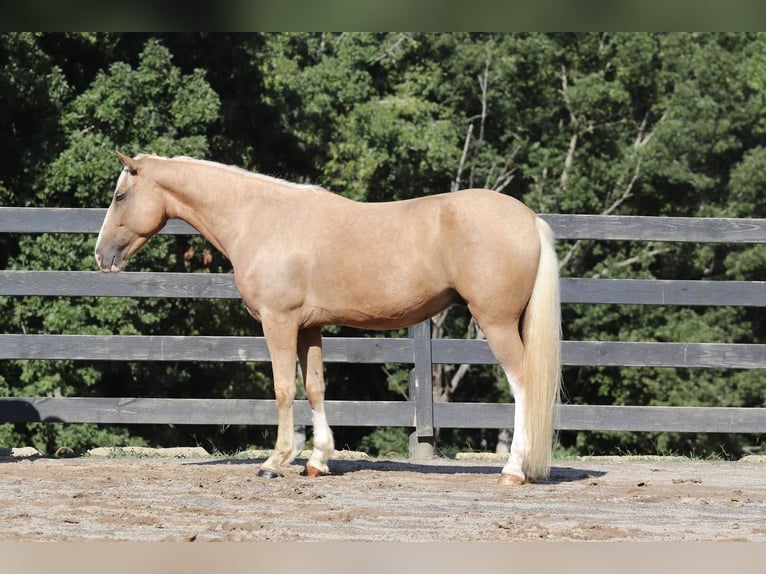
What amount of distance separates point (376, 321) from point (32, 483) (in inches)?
79.6

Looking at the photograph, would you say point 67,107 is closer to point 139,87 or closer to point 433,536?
point 139,87

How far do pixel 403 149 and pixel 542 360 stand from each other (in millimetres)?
15378

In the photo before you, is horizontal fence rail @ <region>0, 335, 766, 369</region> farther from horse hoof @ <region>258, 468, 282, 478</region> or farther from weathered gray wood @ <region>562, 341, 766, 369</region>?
horse hoof @ <region>258, 468, 282, 478</region>

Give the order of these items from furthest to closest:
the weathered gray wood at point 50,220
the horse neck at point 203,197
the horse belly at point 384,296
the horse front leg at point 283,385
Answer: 1. the weathered gray wood at point 50,220
2. the horse neck at point 203,197
3. the horse front leg at point 283,385
4. the horse belly at point 384,296

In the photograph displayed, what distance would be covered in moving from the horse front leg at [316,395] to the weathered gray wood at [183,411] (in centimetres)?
118

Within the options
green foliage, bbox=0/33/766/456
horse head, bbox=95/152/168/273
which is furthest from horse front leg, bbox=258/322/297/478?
green foliage, bbox=0/33/766/456

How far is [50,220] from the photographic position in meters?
6.96

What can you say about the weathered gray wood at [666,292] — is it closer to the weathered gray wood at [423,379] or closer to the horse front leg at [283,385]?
the weathered gray wood at [423,379]

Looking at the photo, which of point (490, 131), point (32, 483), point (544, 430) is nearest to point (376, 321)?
point (544, 430)

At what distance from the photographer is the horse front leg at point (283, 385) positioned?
18.2 ft

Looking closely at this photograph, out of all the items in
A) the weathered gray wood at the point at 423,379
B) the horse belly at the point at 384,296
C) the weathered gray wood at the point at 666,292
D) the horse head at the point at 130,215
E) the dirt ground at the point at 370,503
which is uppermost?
the horse head at the point at 130,215

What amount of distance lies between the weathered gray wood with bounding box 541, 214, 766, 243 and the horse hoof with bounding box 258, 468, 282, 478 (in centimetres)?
272

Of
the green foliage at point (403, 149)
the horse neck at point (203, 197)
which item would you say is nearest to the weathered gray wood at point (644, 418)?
the horse neck at point (203, 197)

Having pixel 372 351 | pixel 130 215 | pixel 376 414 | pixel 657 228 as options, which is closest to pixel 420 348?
pixel 372 351
